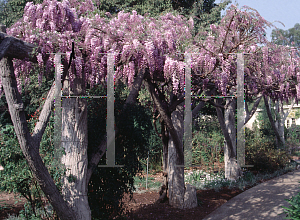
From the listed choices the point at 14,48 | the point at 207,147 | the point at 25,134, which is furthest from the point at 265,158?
the point at 14,48

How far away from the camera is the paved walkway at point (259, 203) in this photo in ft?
16.8

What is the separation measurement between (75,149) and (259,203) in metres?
4.33

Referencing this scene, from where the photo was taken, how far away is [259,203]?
583cm

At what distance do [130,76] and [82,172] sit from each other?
1.52 metres

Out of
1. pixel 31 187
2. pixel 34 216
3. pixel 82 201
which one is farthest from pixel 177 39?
pixel 34 216

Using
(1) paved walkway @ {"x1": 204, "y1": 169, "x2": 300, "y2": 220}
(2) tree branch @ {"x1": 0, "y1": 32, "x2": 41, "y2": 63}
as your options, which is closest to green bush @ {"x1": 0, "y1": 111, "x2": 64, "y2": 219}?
(2) tree branch @ {"x1": 0, "y1": 32, "x2": 41, "y2": 63}

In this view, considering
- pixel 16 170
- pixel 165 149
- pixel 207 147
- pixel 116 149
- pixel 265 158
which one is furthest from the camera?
pixel 207 147

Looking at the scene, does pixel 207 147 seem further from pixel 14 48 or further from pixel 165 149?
pixel 14 48

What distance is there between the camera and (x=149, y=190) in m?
7.59

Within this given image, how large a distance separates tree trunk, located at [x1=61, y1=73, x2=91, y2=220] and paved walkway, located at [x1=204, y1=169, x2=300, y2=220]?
8.63 feet

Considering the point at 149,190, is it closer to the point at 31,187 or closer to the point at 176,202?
the point at 176,202

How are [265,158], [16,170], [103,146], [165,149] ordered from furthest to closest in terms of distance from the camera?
[265,158] < [165,149] < [103,146] < [16,170]

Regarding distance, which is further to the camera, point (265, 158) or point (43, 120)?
point (265, 158)

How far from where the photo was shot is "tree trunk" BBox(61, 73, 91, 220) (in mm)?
3623
